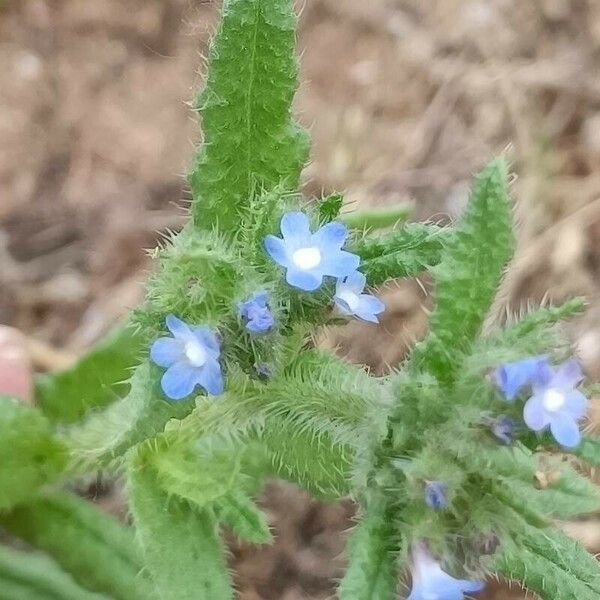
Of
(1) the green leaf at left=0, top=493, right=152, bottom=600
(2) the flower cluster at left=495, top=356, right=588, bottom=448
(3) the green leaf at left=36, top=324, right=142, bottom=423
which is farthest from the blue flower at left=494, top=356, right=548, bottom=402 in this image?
(1) the green leaf at left=0, top=493, right=152, bottom=600

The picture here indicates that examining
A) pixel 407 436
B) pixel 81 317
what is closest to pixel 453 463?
pixel 407 436

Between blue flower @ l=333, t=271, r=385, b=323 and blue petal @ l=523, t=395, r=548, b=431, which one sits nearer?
blue petal @ l=523, t=395, r=548, b=431

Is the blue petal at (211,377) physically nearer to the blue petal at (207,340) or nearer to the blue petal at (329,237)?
the blue petal at (207,340)

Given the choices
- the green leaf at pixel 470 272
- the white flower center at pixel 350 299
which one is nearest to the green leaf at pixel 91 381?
the white flower center at pixel 350 299

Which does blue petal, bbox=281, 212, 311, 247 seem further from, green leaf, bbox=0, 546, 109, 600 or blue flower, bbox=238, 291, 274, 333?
green leaf, bbox=0, 546, 109, 600

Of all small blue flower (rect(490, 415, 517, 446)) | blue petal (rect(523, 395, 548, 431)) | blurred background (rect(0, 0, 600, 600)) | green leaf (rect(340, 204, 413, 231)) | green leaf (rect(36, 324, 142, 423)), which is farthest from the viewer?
blurred background (rect(0, 0, 600, 600))

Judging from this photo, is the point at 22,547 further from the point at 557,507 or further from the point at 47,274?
the point at 557,507
